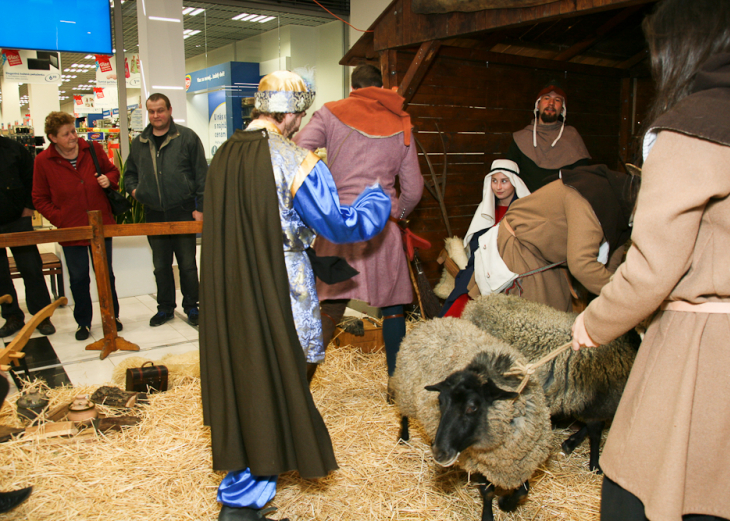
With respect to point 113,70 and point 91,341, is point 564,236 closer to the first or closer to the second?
point 91,341

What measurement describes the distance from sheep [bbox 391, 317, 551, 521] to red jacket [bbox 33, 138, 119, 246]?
3.54 meters

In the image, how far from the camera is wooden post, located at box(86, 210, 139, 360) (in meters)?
4.14

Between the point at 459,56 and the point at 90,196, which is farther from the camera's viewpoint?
the point at 459,56

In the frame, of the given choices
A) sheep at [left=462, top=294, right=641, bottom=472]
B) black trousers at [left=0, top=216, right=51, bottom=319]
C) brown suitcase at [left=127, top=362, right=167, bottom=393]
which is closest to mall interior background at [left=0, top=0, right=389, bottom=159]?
black trousers at [left=0, top=216, right=51, bottom=319]

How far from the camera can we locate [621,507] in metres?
1.33

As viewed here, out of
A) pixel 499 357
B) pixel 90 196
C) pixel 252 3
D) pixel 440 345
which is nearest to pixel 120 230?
pixel 90 196

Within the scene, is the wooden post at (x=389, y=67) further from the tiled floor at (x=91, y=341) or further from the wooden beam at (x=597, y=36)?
the tiled floor at (x=91, y=341)

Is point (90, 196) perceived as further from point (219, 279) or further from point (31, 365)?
point (219, 279)

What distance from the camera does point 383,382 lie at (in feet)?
12.3

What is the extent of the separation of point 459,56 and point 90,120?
5.34 m

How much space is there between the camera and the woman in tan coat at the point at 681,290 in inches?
44.0

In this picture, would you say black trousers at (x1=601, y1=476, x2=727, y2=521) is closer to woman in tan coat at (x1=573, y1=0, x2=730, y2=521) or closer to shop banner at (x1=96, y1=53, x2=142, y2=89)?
woman in tan coat at (x1=573, y1=0, x2=730, y2=521)

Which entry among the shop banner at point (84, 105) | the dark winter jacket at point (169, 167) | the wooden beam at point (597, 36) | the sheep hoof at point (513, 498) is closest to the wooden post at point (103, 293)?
the dark winter jacket at point (169, 167)

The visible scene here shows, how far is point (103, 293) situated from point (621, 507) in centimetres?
400
